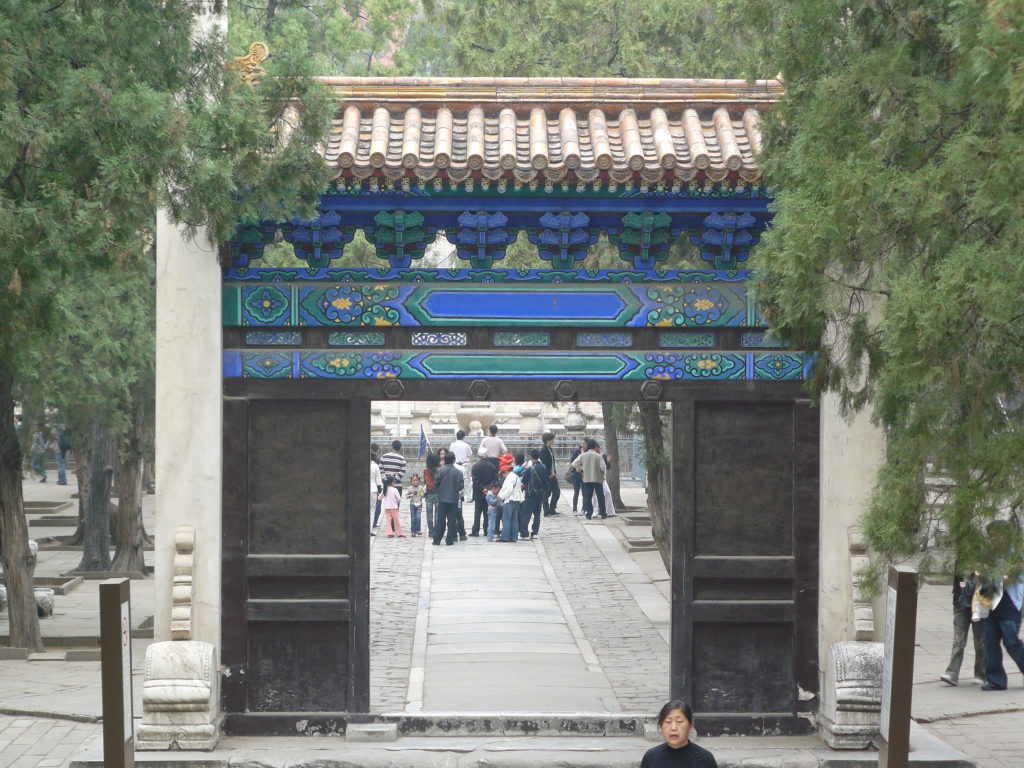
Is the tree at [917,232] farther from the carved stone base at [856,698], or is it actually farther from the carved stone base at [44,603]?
the carved stone base at [44,603]

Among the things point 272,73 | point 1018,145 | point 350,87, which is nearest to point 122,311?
point 350,87

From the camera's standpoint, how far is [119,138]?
8.52 meters

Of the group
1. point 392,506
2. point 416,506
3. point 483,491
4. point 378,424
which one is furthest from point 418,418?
point 483,491

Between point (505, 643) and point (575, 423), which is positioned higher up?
point (575, 423)

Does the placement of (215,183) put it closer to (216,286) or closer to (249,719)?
(216,286)

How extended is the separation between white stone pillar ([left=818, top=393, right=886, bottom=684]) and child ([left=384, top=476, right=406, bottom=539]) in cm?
1519

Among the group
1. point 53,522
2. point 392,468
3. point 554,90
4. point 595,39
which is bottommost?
point 53,522

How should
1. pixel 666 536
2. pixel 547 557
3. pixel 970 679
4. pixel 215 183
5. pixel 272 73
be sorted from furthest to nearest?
pixel 547 557
pixel 666 536
pixel 970 679
pixel 272 73
pixel 215 183

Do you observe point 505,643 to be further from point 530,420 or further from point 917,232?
point 530,420

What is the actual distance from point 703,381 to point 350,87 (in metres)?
3.47

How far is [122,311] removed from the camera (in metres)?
18.9

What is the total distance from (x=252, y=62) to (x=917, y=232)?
5118 mm

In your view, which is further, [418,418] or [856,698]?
[418,418]

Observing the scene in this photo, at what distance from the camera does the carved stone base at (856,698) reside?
34.8ft
